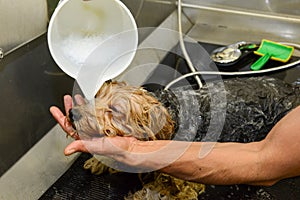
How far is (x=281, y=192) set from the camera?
5.74ft

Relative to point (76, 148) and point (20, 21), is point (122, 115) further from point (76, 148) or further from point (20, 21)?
point (20, 21)

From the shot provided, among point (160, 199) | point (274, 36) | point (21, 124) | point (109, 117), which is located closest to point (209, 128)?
point (160, 199)

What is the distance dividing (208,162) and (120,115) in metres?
0.30

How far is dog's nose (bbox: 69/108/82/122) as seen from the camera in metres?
1.43

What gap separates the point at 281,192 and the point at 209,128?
1.21 ft

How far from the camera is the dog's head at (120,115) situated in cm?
142

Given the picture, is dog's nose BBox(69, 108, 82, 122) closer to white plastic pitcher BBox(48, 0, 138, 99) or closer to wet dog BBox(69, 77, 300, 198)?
wet dog BBox(69, 77, 300, 198)

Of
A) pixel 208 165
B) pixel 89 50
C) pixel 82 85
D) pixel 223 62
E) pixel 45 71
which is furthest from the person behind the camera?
pixel 223 62

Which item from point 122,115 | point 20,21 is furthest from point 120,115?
point 20,21

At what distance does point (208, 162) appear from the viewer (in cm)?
138

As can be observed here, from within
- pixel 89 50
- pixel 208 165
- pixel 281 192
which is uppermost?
pixel 89 50

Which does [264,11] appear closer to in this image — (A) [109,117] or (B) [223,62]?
(B) [223,62]

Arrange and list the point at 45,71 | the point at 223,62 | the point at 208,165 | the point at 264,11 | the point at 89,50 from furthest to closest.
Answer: the point at 264,11
the point at 223,62
the point at 45,71
the point at 89,50
the point at 208,165

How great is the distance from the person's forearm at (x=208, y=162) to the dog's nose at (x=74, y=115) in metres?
0.21
